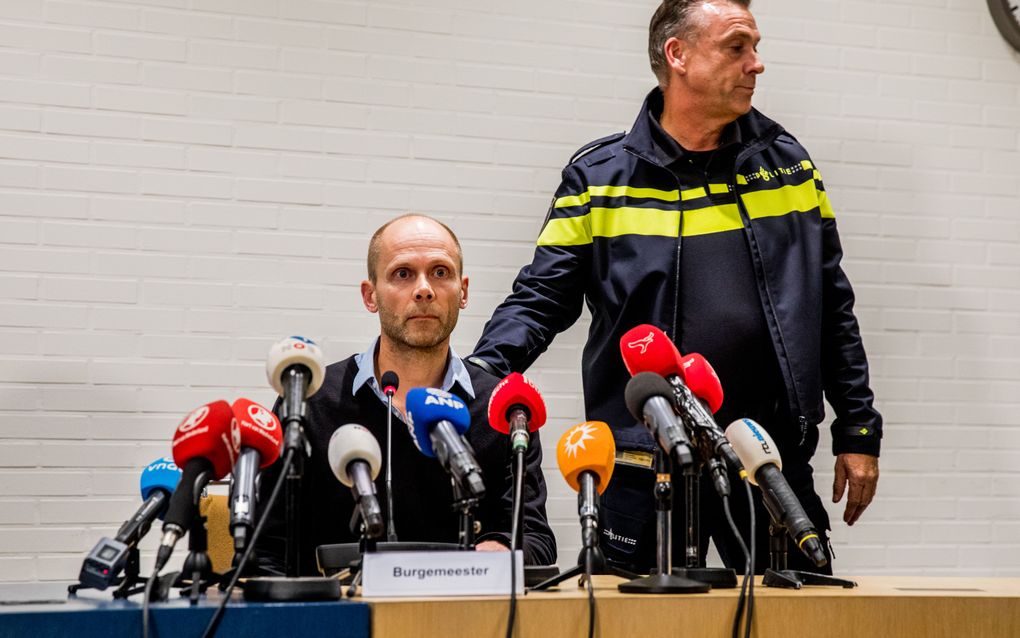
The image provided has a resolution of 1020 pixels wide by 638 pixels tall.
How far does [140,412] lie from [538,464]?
1.48m

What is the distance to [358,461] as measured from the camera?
58.7 inches

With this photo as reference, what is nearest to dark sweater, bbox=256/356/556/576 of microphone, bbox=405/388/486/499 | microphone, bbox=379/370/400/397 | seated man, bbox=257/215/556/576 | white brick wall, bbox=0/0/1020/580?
seated man, bbox=257/215/556/576

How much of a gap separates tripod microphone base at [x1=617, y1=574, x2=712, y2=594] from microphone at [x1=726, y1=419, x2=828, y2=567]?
5.8 inches

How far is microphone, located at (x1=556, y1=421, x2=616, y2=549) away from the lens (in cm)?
156

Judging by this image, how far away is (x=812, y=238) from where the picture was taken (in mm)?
2643

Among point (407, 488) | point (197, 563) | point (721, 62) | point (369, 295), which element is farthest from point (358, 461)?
point (721, 62)

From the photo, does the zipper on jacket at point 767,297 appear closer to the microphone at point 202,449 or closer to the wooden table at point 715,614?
the wooden table at point 715,614

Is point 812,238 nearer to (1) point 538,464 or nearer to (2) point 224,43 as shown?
(1) point 538,464

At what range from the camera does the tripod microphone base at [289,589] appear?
1.35m

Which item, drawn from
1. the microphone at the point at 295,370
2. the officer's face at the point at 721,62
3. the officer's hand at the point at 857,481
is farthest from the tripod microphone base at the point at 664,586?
the officer's face at the point at 721,62

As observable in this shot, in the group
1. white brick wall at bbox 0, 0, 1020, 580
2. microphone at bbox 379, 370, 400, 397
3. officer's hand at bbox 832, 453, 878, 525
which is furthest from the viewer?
white brick wall at bbox 0, 0, 1020, 580

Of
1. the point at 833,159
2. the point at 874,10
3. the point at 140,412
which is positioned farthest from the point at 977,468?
the point at 140,412

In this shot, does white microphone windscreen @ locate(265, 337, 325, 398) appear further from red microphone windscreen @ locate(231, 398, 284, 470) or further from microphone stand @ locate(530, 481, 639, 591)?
microphone stand @ locate(530, 481, 639, 591)

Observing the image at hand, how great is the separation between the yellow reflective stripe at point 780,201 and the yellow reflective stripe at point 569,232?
0.38 m
